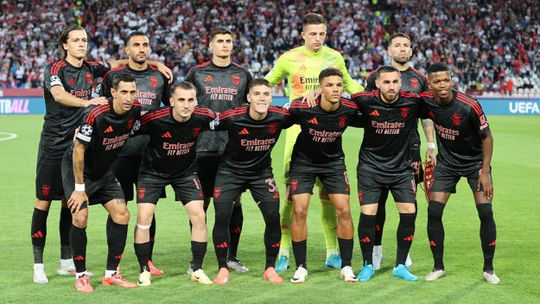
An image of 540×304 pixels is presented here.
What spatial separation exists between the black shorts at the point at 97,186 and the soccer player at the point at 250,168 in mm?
988

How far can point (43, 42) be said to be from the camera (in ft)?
125

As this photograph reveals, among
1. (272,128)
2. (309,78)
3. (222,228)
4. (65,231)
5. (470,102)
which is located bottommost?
(65,231)

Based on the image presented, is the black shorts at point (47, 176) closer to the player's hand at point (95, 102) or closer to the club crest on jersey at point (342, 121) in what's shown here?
the player's hand at point (95, 102)

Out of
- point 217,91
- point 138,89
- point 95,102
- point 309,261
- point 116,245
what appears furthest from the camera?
point 309,261

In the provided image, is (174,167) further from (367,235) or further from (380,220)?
(380,220)

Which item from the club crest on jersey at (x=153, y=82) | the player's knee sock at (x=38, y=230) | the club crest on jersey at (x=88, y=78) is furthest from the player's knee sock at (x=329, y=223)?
the player's knee sock at (x=38, y=230)

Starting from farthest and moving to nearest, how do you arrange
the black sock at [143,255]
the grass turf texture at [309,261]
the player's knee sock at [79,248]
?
the black sock at [143,255]
the player's knee sock at [79,248]
the grass turf texture at [309,261]

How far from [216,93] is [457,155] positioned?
253 centimetres

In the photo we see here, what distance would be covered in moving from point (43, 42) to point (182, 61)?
7.16 metres

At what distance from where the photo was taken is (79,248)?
24.5ft

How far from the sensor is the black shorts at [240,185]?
7926 mm

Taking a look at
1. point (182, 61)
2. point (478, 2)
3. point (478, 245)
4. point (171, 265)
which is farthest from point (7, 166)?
point (478, 2)

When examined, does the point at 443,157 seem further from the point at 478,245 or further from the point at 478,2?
the point at 478,2

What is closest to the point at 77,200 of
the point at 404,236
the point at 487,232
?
the point at 404,236
